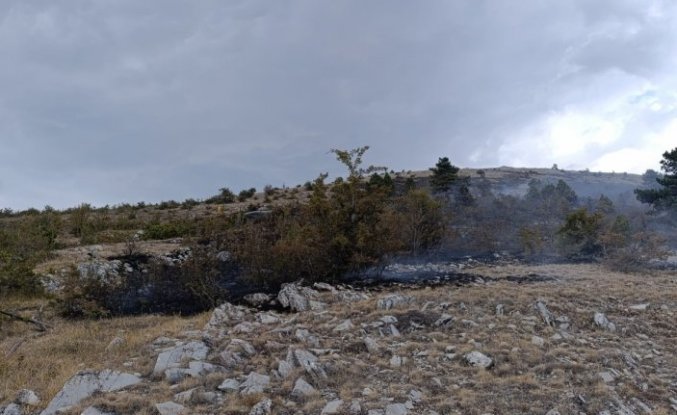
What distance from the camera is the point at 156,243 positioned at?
1669cm

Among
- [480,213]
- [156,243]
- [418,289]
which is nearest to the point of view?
[418,289]

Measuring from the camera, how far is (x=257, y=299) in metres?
10.2

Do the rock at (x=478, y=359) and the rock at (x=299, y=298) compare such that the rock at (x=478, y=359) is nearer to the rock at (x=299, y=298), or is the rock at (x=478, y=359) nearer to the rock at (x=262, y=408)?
the rock at (x=262, y=408)

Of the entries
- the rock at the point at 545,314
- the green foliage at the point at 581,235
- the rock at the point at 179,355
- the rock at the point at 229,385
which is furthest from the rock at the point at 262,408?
the green foliage at the point at 581,235

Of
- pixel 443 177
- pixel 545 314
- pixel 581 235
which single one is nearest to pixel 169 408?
pixel 545 314

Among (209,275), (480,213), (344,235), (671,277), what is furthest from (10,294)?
(480,213)

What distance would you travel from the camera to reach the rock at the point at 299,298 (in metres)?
9.14

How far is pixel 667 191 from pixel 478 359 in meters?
19.2

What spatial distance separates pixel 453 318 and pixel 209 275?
5935 mm

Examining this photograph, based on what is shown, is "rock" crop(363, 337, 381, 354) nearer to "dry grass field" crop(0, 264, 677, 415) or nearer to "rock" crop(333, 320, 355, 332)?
"dry grass field" crop(0, 264, 677, 415)

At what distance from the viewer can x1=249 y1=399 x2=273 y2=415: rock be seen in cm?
498

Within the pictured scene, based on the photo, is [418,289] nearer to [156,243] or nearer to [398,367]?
[398,367]

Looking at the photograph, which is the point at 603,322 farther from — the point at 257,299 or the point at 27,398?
the point at 27,398

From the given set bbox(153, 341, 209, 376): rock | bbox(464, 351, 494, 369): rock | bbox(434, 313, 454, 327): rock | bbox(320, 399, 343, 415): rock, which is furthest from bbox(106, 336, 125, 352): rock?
bbox(464, 351, 494, 369): rock
